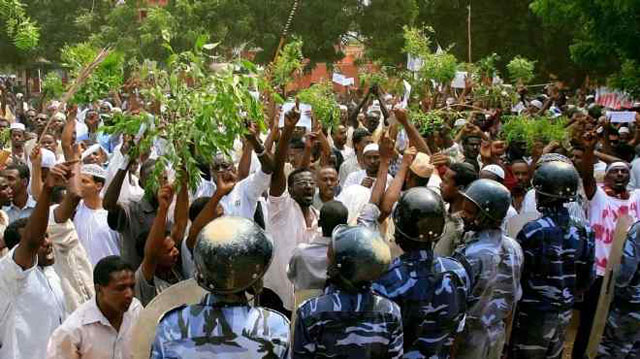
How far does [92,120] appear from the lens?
43.5 feet

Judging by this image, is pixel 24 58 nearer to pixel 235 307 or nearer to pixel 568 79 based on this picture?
pixel 568 79

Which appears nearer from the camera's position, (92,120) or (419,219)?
(419,219)

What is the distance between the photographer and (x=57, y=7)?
38.1 m

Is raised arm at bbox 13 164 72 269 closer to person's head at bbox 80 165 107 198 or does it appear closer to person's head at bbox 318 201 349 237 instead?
person's head at bbox 318 201 349 237

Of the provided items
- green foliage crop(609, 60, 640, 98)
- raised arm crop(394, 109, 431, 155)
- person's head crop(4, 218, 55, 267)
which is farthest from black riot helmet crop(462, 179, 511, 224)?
green foliage crop(609, 60, 640, 98)

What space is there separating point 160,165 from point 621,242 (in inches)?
140

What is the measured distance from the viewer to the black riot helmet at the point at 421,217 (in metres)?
4.47

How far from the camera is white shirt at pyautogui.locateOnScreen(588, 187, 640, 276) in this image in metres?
7.73

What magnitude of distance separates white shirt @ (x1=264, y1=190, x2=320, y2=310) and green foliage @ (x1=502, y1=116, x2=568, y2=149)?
11.6ft

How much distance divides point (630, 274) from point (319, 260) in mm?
2255

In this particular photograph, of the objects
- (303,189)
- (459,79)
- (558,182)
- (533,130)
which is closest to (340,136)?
(459,79)

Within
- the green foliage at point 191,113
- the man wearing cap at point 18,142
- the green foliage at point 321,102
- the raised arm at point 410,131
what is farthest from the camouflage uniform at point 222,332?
the man wearing cap at point 18,142

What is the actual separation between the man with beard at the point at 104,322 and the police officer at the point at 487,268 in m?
1.95

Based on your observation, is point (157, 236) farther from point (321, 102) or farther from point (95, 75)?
point (321, 102)
